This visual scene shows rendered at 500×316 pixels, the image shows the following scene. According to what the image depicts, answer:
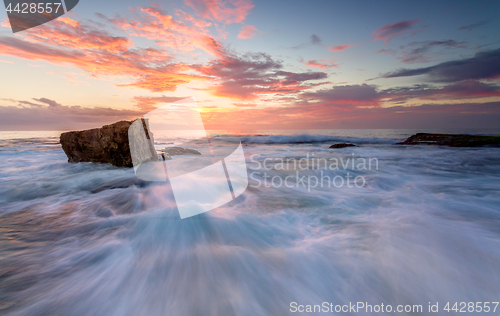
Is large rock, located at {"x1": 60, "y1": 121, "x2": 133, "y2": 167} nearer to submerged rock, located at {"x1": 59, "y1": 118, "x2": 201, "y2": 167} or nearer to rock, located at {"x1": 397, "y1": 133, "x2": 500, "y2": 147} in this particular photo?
submerged rock, located at {"x1": 59, "y1": 118, "x2": 201, "y2": 167}

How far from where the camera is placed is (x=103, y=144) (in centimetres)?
617

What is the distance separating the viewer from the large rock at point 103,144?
596cm

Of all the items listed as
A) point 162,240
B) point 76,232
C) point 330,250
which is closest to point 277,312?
point 330,250

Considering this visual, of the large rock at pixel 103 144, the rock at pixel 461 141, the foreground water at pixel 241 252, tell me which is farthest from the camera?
the rock at pixel 461 141

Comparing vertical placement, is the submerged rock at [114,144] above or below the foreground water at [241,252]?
above

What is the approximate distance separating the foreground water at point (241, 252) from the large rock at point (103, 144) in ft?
6.32

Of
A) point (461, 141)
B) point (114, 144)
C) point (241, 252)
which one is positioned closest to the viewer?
point (241, 252)

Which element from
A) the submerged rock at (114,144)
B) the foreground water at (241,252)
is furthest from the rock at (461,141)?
the submerged rock at (114,144)

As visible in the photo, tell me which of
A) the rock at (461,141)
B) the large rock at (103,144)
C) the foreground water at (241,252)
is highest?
the large rock at (103,144)

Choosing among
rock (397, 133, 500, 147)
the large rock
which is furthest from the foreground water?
rock (397, 133, 500, 147)

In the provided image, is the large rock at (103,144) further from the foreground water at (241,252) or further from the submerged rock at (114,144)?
the foreground water at (241,252)

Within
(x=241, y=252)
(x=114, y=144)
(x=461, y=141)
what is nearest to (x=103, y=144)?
(x=114, y=144)

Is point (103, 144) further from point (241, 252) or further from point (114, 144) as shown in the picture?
point (241, 252)

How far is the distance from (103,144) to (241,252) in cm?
605
